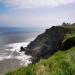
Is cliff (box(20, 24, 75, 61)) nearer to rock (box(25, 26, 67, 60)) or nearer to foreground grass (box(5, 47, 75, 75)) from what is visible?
rock (box(25, 26, 67, 60))

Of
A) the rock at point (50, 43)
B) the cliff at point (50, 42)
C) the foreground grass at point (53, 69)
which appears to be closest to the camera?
the foreground grass at point (53, 69)

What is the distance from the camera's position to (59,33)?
92750mm

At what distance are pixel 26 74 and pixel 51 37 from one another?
85460 mm

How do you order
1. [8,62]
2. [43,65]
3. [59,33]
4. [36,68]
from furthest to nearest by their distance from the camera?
[59,33] < [8,62] < [43,65] < [36,68]

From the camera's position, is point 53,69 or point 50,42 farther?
point 50,42

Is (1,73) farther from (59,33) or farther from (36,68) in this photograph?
(36,68)

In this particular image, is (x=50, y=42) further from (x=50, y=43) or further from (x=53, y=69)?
(x=53, y=69)

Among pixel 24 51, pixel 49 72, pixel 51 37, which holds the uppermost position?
pixel 49 72

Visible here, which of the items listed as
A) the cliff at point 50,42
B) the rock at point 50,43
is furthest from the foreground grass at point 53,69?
the rock at point 50,43

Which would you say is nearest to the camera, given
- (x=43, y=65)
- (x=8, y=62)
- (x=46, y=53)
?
(x=43, y=65)

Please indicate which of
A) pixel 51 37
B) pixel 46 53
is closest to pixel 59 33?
pixel 51 37

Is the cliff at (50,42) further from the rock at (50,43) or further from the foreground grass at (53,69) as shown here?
the foreground grass at (53,69)

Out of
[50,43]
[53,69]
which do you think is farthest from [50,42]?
[53,69]

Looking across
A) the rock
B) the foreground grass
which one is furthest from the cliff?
the foreground grass
